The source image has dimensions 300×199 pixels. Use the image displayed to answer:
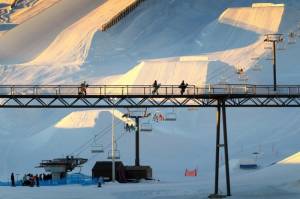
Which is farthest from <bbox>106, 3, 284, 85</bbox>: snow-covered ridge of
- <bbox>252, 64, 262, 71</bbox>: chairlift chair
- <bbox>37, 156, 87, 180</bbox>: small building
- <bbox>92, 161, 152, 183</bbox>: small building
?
<bbox>37, 156, 87, 180</bbox>: small building

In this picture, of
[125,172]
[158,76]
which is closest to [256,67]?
[158,76]

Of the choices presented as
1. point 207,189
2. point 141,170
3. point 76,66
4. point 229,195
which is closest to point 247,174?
point 141,170

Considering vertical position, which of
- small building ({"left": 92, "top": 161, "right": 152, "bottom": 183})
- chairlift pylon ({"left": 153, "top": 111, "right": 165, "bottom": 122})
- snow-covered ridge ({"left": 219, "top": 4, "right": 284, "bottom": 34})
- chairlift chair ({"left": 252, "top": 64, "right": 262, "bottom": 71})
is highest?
snow-covered ridge ({"left": 219, "top": 4, "right": 284, "bottom": 34})

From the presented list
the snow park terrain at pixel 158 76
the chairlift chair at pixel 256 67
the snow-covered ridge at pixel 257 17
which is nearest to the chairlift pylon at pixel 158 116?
the snow park terrain at pixel 158 76

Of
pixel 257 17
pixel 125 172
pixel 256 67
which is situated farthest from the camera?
pixel 257 17

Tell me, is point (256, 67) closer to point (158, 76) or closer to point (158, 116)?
point (158, 76)

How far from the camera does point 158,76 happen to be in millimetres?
152125

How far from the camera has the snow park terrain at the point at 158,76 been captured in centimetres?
11312

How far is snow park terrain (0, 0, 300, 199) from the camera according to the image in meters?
113

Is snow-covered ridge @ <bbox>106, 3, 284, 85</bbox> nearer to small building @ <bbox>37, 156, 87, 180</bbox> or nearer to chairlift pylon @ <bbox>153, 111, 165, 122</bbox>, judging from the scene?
chairlift pylon @ <bbox>153, 111, 165, 122</bbox>

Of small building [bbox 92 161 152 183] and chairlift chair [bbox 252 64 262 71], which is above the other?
chairlift chair [bbox 252 64 262 71]

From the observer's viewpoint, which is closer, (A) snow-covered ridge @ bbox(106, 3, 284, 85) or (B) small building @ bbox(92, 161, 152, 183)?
(B) small building @ bbox(92, 161, 152, 183)

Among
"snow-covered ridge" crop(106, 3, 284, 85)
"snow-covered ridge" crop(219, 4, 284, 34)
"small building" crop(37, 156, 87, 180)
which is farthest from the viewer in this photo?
"snow-covered ridge" crop(219, 4, 284, 34)

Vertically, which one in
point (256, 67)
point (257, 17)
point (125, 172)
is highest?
point (257, 17)
